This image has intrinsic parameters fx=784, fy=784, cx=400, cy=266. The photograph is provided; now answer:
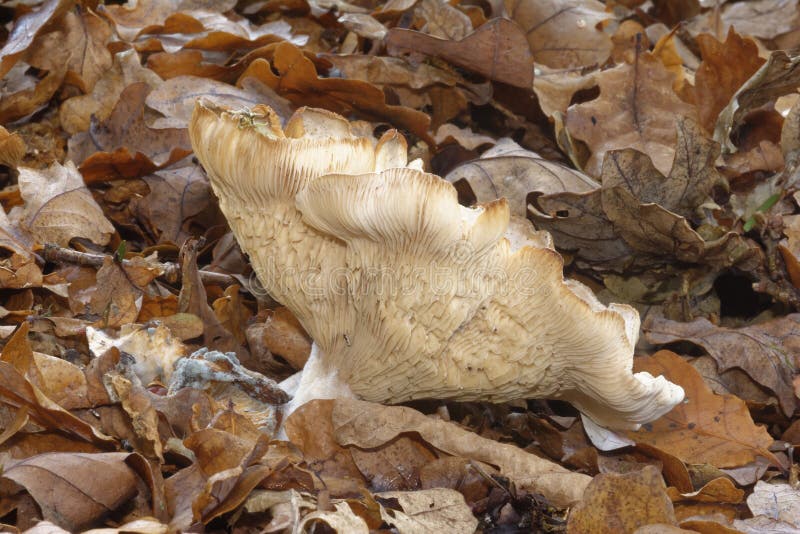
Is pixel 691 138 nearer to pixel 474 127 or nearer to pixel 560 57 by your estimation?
pixel 474 127

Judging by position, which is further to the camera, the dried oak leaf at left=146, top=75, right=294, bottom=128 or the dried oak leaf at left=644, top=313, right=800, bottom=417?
A: the dried oak leaf at left=146, top=75, right=294, bottom=128

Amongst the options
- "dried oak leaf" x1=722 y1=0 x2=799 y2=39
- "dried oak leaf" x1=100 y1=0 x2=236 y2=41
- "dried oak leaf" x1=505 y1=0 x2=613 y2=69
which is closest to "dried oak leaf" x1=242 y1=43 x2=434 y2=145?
"dried oak leaf" x1=100 y1=0 x2=236 y2=41

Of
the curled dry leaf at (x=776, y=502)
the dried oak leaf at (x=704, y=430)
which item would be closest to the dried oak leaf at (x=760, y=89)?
the dried oak leaf at (x=704, y=430)

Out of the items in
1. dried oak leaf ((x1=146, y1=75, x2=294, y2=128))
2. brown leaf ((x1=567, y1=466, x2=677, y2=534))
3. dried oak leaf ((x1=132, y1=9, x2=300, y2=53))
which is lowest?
brown leaf ((x1=567, y1=466, x2=677, y2=534))

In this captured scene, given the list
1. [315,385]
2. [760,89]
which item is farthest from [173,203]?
[760,89]

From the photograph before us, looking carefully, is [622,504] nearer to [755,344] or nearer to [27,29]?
[755,344]

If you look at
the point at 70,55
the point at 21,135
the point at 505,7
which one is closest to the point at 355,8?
the point at 505,7

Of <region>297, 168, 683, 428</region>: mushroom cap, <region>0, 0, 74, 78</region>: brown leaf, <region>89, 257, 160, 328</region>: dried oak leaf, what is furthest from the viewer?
<region>0, 0, 74, 78</region>: brown leaf

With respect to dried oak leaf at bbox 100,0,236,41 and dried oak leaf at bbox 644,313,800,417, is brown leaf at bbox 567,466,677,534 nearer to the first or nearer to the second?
dried oak leaf at bbox 644,313,800,417
